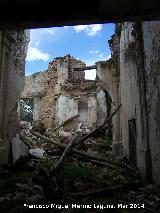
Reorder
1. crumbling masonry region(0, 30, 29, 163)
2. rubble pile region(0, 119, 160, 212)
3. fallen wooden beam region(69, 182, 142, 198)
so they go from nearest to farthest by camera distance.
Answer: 1. rubble pile region(0, 119, 160, 212)
2. fallen wooden beam region(69, 182, 142, 198)
3. crumbling masonry region(0, 30, 29, 163)

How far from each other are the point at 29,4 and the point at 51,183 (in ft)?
7.92

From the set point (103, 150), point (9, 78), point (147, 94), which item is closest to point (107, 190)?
point (147, 94)

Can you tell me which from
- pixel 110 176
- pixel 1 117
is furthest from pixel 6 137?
pixel 110 176

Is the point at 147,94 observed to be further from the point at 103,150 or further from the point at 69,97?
the point at 69,97

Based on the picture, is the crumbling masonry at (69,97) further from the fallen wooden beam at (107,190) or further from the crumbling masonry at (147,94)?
the fallen wooden beam at (107,190)

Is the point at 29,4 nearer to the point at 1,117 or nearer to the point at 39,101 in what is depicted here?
the point at 1,117

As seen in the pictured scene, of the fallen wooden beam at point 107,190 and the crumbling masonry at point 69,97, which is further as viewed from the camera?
the crumbling masonry at point 69,97

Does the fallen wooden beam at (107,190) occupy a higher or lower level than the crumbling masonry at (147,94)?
lower

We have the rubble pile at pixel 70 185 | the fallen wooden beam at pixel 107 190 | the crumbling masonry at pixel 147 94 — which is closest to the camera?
the rubble pile at pixel 70 185

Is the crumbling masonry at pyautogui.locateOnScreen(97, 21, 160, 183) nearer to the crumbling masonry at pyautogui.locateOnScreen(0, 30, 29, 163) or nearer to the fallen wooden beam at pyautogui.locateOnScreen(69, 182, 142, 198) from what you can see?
the fallen wooden beam at pyautogui.locateOnScreen(69, 182, 142, 198)

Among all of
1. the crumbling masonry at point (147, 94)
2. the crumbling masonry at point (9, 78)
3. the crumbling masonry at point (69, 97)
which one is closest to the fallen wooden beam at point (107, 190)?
the crumbling masonry at point (147, 94)

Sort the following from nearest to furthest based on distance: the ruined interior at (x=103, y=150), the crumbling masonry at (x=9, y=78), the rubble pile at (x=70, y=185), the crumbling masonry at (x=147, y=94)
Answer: the rubble pile at (x=70, y=185), the ruined interior at (x=103, y=150), the crumbling masonry at (x=147, y=94), the crumbling masonry at (x=9, y=78)

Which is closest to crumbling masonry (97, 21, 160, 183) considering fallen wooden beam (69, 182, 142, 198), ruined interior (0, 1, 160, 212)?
ruined interior (0, 1, 160, 212)

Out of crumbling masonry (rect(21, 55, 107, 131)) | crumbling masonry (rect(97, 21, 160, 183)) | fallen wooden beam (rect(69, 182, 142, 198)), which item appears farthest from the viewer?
crumbling masonry (rect(21, 55, 107, 131))
